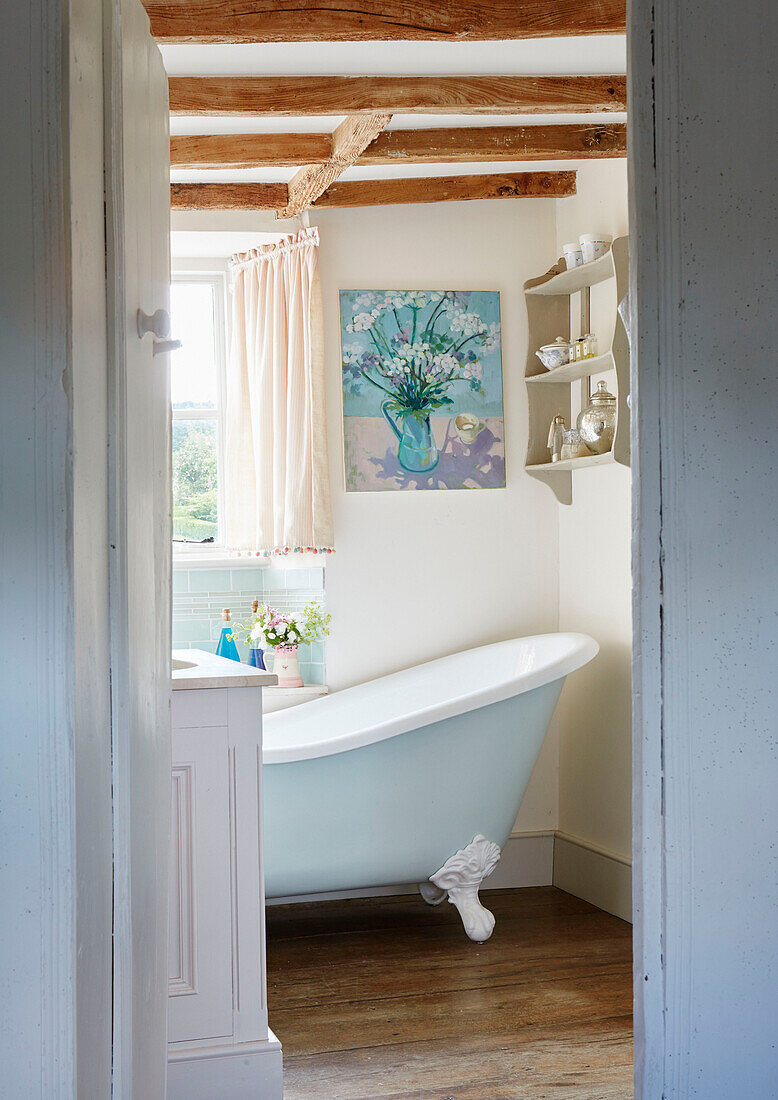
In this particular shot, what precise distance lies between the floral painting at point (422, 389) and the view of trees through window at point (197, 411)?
1.94 feet

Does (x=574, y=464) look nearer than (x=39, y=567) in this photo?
No

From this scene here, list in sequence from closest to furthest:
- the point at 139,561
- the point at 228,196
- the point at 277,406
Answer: the point at 139,561 < the point at 228,196 < the point at 277,406

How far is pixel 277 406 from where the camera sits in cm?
389

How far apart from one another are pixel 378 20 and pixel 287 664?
2215 millimetres

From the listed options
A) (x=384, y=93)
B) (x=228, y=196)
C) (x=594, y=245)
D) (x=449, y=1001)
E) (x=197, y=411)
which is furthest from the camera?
(x=197, y=411)

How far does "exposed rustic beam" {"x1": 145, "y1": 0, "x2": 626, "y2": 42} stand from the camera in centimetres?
244

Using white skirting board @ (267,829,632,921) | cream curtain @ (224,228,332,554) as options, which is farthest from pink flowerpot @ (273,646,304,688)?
white skirting board @ (267,829,632,921)

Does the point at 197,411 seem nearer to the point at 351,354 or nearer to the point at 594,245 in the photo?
the point at 351,354

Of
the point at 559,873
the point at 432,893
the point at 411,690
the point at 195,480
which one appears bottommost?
the point at 559,873

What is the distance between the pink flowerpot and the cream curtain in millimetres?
368

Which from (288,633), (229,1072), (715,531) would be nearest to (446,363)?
(288,633)

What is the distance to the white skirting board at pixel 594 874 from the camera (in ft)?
11.3

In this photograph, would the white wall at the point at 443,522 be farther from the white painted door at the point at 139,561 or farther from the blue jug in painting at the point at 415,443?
the white painted door at the point at 139,561

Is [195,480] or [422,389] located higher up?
[422,389]
